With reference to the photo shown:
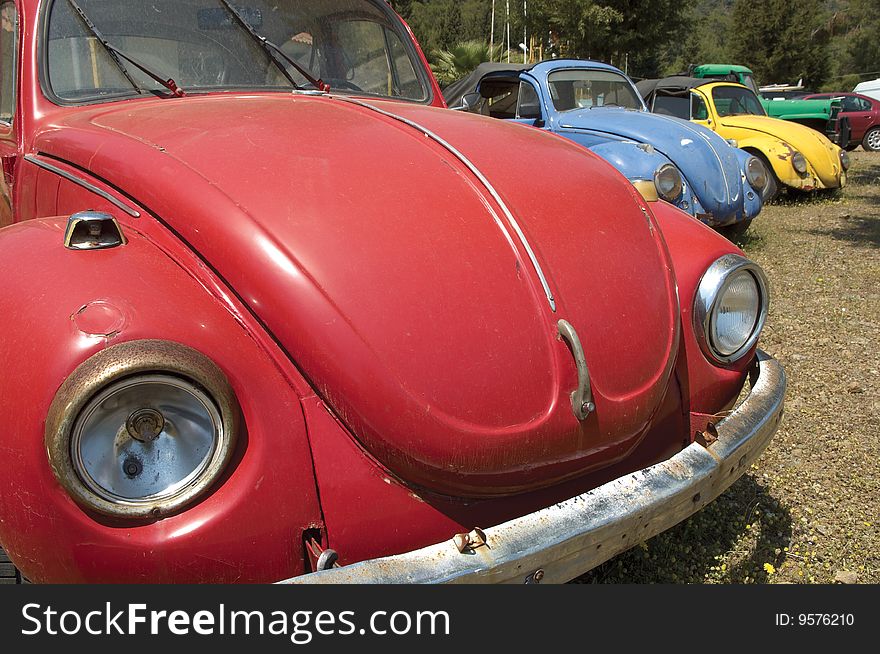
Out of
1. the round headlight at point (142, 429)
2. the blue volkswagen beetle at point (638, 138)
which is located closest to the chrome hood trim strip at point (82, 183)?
the round headlight at point (142, 429)

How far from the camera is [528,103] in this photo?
841 centimetres

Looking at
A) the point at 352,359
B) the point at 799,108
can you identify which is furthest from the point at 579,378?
the point at 799,108

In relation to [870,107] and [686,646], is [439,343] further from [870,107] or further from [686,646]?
[870,107]

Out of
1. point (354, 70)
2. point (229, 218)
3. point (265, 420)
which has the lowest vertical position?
point (265, 420)

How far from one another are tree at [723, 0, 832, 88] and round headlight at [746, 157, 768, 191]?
3470 centimetres

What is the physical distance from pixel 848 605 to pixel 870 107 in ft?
73.9

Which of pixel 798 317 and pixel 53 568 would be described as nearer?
pixel 53 568

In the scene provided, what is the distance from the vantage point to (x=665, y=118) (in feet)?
26.5

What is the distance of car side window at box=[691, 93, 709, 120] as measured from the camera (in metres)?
11.1

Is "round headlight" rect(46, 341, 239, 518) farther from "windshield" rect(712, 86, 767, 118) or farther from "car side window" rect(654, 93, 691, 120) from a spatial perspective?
"windshield" rect(712, 86, 767, 118)

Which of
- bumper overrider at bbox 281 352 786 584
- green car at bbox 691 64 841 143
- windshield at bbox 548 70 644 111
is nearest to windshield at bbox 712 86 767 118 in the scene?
windshield at bbox 548 70 644 111

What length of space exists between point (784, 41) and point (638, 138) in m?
36.6

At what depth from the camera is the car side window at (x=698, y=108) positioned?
11.1 metres

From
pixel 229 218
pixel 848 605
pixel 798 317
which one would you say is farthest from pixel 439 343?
pixel 798 317
